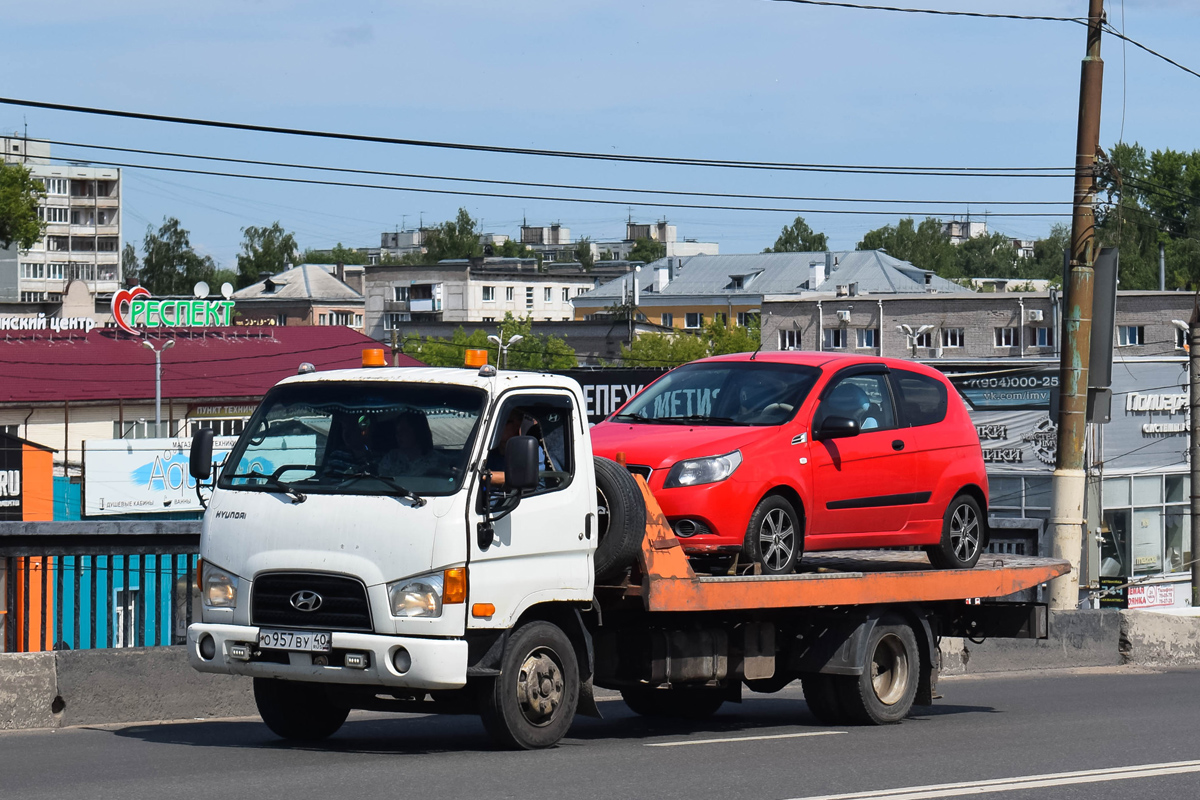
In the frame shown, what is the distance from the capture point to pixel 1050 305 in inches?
3167

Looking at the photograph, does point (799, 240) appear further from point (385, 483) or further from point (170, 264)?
point (385, 483)

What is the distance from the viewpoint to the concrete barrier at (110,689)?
391 inches

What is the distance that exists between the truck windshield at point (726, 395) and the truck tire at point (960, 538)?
1.66 m

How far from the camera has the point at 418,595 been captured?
8.22 meters

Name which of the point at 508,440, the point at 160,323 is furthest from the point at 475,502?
the point at 160,323

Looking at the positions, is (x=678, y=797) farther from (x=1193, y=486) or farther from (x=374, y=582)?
(x=1193, y=486)

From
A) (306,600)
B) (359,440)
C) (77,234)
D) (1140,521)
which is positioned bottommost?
(1140,521)

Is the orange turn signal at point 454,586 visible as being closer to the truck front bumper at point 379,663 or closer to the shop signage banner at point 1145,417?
the truck front bumper at point 379,663

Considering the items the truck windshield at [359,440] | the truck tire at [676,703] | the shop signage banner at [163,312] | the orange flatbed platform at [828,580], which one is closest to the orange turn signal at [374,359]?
the truck windshield at [359,440]

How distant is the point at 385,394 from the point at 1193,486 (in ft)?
60.5

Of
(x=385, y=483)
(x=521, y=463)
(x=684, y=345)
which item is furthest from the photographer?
(x=684, y=345)

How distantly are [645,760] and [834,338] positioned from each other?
83.0m

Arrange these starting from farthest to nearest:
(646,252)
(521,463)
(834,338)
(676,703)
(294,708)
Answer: (646,252) → (834,338) → (676,703) → (294,708) → (521,463)

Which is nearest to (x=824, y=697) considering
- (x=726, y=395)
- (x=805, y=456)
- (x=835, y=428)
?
(x=805, y=456)
